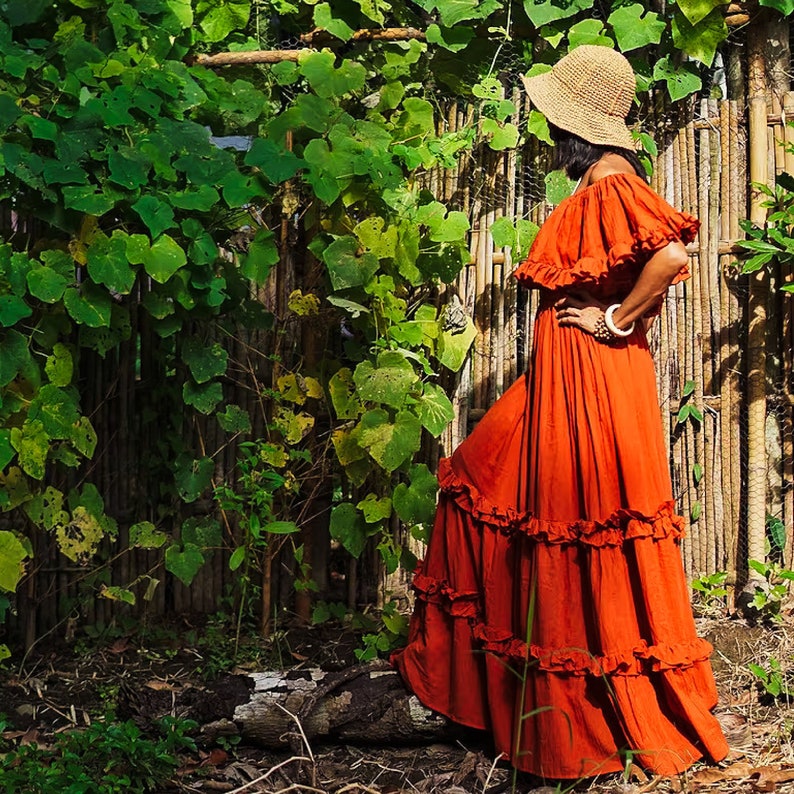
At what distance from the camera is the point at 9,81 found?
3.18 m

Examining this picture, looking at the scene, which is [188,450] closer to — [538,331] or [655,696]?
[538,331]

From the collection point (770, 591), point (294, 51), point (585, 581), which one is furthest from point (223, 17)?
point (770, 591)

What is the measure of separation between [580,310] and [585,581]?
72 cm

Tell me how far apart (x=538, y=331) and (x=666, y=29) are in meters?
1.54

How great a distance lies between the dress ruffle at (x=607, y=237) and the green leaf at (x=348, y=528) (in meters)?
1.16

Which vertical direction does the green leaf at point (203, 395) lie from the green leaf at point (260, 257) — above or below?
below

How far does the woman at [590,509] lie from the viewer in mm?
2771

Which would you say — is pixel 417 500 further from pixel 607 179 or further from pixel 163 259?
pixel 607 179

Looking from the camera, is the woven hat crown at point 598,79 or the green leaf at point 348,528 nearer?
the woven hat crown at point 598,79

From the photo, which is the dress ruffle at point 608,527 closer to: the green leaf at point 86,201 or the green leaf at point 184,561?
the green leaf at point 184,561

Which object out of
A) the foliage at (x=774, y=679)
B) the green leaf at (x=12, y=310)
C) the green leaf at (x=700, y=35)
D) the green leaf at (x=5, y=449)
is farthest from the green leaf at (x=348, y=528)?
the green leaf at (x=700, y=35)

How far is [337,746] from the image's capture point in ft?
10.1

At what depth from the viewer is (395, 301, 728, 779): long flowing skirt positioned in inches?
110

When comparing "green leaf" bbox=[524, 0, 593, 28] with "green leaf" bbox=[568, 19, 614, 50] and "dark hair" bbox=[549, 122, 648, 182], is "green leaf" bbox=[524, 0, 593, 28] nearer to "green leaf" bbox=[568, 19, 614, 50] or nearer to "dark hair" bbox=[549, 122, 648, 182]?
"green leaf" bbox=[568, 19, 614, 50]
